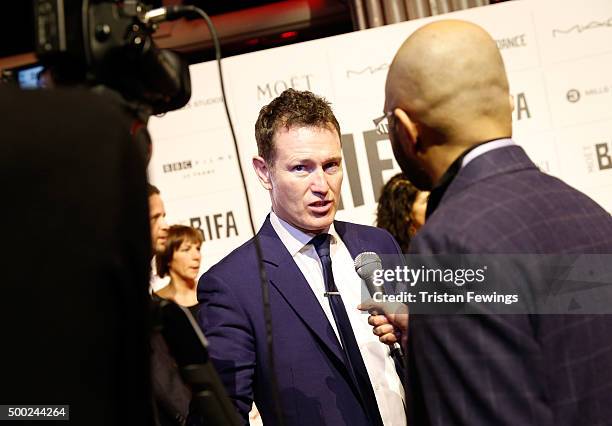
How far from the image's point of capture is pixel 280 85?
4238 millimetres

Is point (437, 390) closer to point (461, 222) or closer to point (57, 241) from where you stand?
point (461, 222)

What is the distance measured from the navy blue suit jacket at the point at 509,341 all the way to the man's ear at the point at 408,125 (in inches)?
6.3

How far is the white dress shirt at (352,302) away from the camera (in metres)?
2.08

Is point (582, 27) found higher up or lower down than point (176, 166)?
higher up

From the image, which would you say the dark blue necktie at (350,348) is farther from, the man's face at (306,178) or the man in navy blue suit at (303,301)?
the man's face at (306,178)

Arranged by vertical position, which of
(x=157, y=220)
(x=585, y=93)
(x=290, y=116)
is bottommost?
(x=157, y=220)

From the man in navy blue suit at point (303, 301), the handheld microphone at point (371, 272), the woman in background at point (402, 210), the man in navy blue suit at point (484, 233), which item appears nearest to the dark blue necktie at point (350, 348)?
the man in navy blue suit at point (303, 301)

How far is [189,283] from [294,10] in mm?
2692

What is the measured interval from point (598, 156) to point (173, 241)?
2.48 m

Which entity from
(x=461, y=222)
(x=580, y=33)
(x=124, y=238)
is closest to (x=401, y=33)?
(x=580, y=33)

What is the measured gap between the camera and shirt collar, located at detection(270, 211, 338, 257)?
231 centimetres

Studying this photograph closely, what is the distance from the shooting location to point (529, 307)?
1.31 meters

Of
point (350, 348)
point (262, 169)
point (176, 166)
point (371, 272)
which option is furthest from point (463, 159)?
point (176, 166)

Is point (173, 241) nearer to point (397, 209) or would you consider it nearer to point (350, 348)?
point (397, 209)
